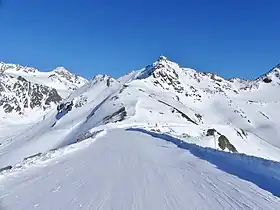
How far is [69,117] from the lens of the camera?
418 ft

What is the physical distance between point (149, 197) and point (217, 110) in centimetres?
16418

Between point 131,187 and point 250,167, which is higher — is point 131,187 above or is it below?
below

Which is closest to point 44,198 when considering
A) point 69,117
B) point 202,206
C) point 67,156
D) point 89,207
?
point 89,207

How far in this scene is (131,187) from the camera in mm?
11094

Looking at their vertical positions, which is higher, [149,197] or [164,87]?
[164,87]

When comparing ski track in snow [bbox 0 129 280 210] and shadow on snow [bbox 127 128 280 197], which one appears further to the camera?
shadow on snow [bbox 127 128 280 197]

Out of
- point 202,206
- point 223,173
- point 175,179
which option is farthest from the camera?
point 223,173

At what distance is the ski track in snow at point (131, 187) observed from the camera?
9.21 meters

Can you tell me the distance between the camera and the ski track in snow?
9.21 meters

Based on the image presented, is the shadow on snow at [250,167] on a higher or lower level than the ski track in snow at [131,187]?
higher

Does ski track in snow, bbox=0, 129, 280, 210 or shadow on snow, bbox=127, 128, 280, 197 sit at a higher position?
shadow on snow, bbox=127, 128, 280, 197

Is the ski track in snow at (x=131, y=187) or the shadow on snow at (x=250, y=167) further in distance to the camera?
the shadow on snow at (x=250, y=167)

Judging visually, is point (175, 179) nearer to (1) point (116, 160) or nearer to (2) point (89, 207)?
(2) point (89, 207)

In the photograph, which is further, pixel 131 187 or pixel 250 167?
pixel 250 167
